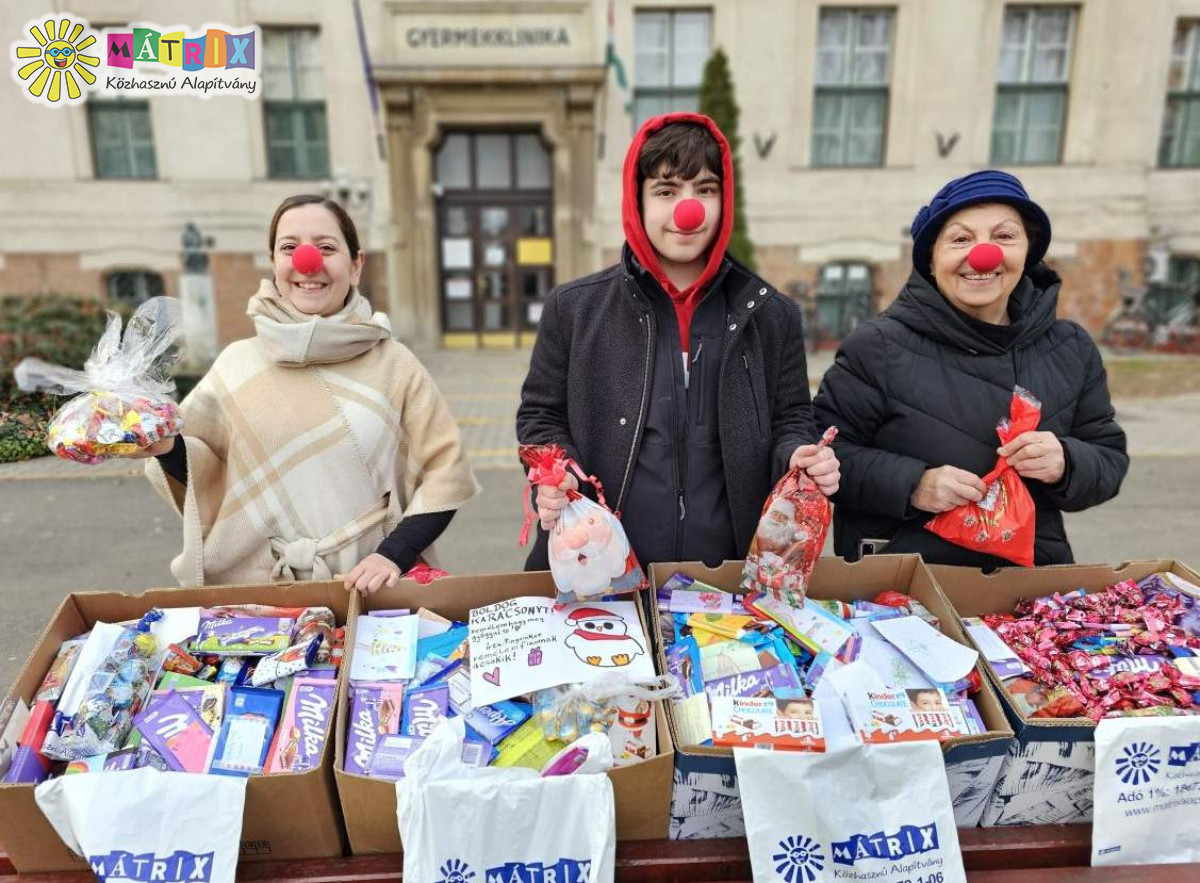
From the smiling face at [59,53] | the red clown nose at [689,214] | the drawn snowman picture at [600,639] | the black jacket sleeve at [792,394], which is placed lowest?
the drawn snowman picture at [600,639]

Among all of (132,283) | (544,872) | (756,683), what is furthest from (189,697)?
(132,283)

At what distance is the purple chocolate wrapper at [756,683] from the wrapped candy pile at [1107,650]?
0.47 m

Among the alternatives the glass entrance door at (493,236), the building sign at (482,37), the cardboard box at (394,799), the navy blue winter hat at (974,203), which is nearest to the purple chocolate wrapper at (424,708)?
the cardboard box at (394,799)

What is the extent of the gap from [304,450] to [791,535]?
3.92ft

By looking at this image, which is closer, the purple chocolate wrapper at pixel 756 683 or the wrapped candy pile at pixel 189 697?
the wrapped candy pile at pixel 189 697

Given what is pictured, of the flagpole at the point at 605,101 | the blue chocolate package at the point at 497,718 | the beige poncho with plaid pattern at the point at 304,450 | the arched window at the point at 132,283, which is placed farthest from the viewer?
the arched window at the point at 132,283

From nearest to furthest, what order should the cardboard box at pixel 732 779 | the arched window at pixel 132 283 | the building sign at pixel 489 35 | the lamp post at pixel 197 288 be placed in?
the cardboard box at pixel 732 779 < the lamp post at pixel 197 288 < the building sign at pixel 489 35 < the arched window at pixel 132 283

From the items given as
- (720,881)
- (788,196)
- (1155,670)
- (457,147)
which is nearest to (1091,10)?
(788,196)

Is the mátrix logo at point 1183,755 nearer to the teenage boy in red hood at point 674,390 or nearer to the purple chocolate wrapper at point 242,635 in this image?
the teenage boy in red hood at point 674,390

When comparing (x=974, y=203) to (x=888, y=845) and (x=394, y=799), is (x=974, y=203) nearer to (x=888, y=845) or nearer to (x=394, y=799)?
(x=888, y=845)

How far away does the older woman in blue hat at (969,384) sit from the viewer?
179 centimetres

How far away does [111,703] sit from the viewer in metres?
1.41

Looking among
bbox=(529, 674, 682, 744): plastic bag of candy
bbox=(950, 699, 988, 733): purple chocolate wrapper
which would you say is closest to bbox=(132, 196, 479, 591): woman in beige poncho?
bbox=(529, 674, 682, 744): plastic bag of candy

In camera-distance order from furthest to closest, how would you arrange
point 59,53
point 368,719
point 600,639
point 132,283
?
1. point 132,283
2. point 59,53
3. point 600,639
4. point 368,719
